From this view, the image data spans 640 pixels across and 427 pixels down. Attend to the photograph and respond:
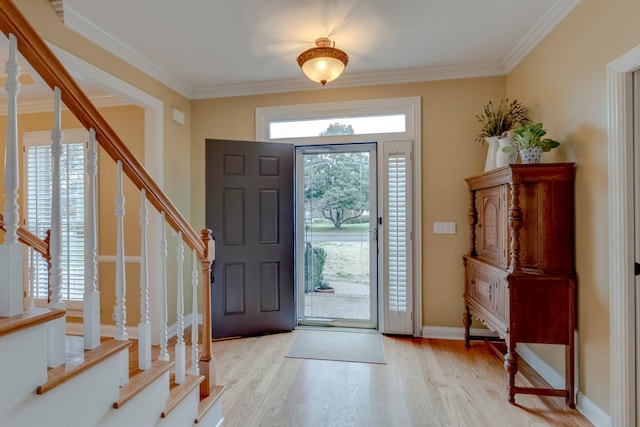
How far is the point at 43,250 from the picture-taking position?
2410 mm

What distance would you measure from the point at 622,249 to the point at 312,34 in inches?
102

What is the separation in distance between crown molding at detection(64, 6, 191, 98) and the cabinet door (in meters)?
3.37

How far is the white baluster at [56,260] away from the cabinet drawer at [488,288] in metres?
2.49

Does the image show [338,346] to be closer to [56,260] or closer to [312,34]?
[56,260]

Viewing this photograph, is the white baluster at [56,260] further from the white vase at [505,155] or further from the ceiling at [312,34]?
the white vase at [505,155]

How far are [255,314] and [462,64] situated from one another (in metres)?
3.40

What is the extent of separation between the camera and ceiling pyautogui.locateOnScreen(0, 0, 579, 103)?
2.20 metres

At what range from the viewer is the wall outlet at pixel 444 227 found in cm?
319

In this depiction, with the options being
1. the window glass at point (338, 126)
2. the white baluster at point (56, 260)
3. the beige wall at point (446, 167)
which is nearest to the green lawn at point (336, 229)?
the beige wall at point (446, 167)

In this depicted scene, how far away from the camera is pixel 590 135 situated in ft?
6.48

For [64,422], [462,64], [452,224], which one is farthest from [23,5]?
[452,224]

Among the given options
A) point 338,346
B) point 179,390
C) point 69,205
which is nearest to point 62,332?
point 179,390

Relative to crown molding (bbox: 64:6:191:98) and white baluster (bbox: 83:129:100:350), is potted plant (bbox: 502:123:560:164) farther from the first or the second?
crown molding (bbox: 64:6:191:98)

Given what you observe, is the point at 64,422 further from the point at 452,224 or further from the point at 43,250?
the point at 452,224
